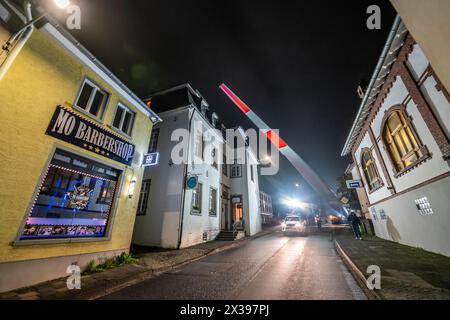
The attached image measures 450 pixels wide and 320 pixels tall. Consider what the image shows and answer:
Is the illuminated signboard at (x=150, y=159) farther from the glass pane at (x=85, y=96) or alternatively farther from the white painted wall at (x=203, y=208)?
the white painted wall at (x=203, y=208)

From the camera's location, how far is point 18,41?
17.6 ft

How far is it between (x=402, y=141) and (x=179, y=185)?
467 inches

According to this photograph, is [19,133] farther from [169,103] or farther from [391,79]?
[391,79]

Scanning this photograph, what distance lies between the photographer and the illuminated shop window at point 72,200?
576 cm

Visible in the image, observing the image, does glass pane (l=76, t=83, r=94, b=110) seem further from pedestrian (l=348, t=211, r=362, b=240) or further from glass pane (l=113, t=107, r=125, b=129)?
pedestrian (l=348, t=211, r=362, b=240)

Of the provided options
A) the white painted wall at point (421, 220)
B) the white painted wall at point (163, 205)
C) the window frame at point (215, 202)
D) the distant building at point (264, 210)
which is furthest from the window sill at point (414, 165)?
the distant building at point (264, 210)

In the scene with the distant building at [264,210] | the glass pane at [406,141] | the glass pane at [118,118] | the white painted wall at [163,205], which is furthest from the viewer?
the distant building at [264,210]

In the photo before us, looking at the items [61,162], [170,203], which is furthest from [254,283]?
[170,203]

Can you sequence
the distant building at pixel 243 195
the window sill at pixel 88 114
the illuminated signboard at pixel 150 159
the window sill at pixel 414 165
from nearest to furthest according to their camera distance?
the window sill at pixel 88 114, the window sill at pixel 414 165, the illuminated signboard at pixel 150 159, the distant building at pixel 243 195

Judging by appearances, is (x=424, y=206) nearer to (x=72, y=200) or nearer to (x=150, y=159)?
(x=150, y=159)

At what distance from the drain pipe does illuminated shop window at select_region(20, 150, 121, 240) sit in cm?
252

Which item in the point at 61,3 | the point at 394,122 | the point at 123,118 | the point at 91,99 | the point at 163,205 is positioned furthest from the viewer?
the point at 163,205

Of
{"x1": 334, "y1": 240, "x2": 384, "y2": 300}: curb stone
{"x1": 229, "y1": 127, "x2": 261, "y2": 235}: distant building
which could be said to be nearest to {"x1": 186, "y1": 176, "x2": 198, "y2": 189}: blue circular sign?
{"x1": 334, "y1": 240, "x2": 384, "y2": 300}: curb stone

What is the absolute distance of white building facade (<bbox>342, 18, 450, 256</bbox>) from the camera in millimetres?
6414
